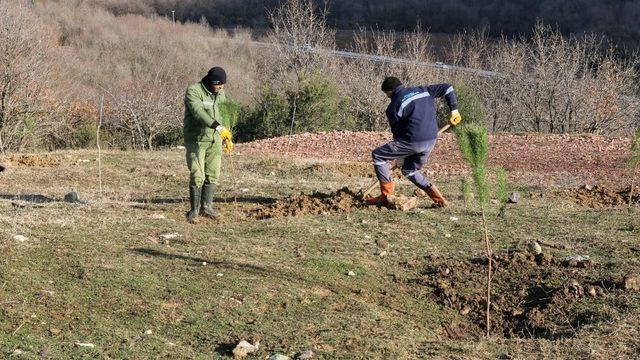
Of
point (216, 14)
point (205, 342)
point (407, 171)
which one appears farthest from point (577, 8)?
point (205, 342)

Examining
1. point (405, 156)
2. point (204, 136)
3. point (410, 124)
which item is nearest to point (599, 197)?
point (405, 156)

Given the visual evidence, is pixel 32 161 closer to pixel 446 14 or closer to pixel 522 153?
pixel 522 153

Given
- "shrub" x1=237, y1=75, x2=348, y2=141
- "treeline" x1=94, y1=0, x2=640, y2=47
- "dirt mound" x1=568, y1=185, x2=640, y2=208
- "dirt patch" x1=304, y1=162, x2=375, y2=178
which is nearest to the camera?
"dirt mound" x1=568, y1=185, x2=640, y2=208

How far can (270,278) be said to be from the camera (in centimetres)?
752

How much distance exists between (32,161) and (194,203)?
6670mm

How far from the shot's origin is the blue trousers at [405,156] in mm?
10133

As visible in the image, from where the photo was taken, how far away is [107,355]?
5688 millimetres

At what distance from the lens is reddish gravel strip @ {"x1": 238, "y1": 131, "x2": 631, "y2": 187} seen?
1563cm

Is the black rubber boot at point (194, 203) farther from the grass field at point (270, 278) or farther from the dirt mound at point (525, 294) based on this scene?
the dirt mound at point (525, 294)

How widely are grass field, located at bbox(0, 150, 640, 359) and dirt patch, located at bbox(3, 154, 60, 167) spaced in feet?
11.8

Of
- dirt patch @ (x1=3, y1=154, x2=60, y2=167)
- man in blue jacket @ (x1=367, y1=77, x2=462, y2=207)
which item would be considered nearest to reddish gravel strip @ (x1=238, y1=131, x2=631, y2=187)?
dirt patch @ (x1=3, y1=154, x2=60, y2=167)

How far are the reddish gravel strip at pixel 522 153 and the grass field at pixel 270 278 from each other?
3826 mm

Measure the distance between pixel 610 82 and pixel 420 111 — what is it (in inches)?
705

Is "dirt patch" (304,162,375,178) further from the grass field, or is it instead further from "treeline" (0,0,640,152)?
"treeline" (0,0,640,152)
